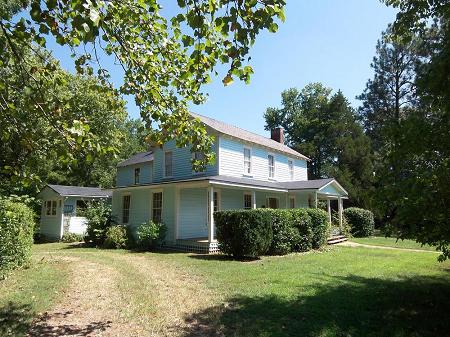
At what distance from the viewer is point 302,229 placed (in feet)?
55.6

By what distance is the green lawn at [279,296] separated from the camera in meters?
6.27

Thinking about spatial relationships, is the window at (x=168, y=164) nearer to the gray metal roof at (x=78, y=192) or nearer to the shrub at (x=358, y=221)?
the gray metal roof at (x=78, y=192)

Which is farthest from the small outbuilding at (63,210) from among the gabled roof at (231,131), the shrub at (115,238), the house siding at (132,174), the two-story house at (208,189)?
the gabled roof at (231,131)

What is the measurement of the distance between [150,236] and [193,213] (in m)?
3.21

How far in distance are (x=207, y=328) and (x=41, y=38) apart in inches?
201

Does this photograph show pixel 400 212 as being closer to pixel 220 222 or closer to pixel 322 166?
pixel 220 222

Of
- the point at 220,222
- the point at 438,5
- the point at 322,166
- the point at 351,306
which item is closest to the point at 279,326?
the point at 351,306

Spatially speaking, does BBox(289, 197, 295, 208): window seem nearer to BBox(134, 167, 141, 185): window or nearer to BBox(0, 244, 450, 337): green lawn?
BBox(134, 167, 141, 185): window

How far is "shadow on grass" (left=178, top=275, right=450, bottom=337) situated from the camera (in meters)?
6.04

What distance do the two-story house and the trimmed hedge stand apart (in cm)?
225

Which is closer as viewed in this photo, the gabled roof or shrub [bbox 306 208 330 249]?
shrub [bbox 306 208 330 249]

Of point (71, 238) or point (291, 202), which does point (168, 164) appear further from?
point (291, 202)

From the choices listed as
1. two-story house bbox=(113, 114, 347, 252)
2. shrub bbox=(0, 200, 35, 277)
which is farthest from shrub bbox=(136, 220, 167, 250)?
shrub bbox=(0, 200, 35, 277)

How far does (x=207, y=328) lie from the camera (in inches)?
240
